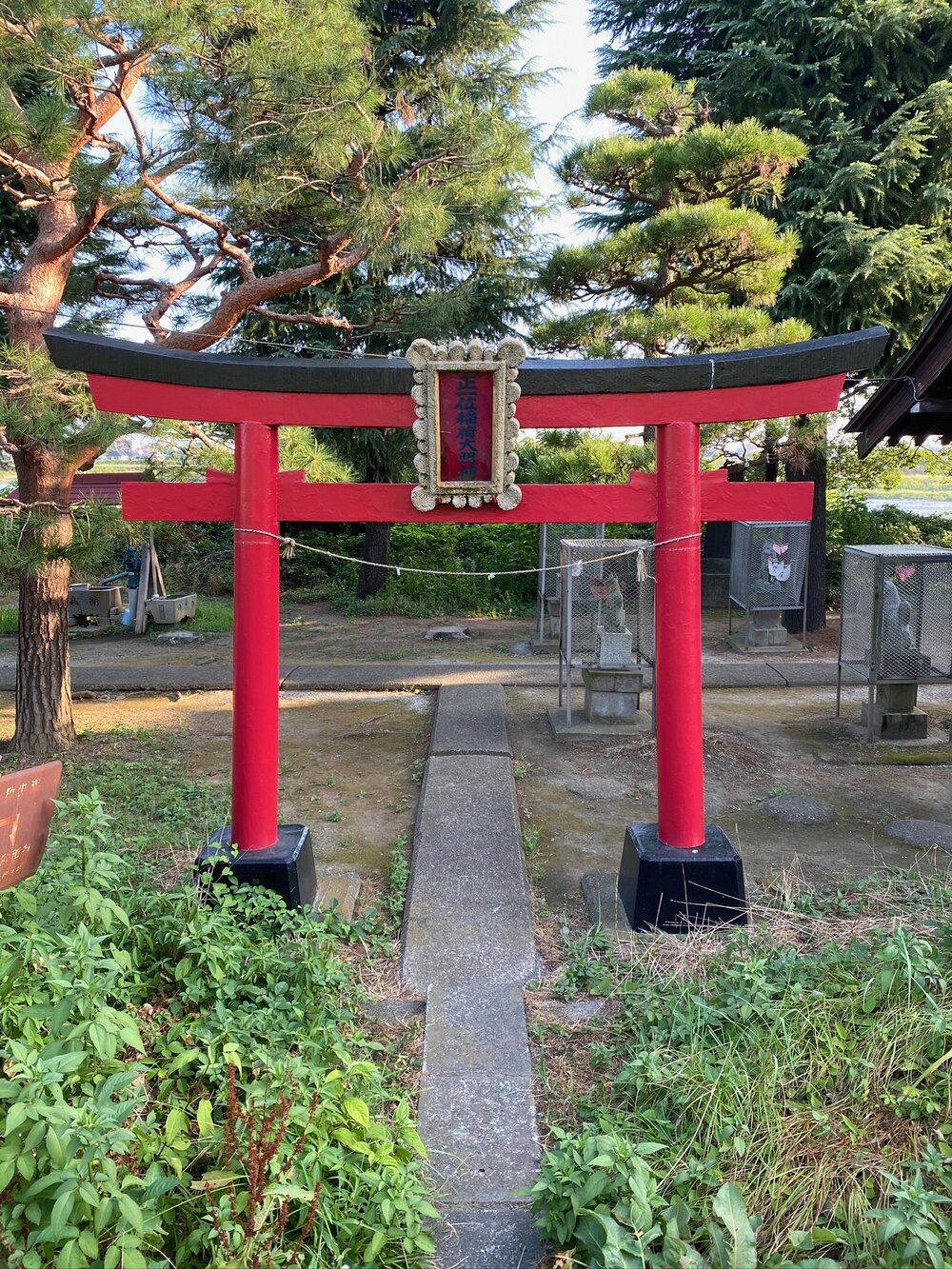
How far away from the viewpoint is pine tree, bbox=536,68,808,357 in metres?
9.17

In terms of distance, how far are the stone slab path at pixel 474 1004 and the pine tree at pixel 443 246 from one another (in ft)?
19.1

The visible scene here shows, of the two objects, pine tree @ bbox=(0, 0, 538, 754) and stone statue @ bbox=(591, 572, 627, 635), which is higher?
pine tree @ bbox=(0, 0, 538, 754)

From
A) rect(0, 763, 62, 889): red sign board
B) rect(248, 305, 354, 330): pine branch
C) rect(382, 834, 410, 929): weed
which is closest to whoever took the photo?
rect(0, 763, 62, 889): red sign board

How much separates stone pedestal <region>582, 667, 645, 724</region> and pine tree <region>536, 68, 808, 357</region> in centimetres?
337

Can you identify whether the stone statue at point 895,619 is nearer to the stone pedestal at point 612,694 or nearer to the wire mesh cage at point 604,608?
the wire mesh cage at point 604,608

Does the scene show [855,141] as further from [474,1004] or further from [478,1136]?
[478,1136]

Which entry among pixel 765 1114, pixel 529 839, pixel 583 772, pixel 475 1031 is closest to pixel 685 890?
pixel 475 1031

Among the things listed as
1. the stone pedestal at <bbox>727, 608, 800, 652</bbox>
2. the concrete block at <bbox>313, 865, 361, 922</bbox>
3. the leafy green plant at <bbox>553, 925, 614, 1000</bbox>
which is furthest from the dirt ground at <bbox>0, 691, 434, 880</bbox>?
the stone pedestal at <bbox>727, 608, 800, 652</bbox>

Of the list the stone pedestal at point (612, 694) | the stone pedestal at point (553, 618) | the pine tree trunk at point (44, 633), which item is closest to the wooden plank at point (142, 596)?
the stone pedestal at point (553, 618)

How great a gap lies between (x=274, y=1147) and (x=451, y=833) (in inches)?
136

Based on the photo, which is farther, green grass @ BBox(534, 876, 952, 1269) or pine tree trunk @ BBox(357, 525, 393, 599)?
pine tree trunk @ BBox(357, 525, 393, 599)

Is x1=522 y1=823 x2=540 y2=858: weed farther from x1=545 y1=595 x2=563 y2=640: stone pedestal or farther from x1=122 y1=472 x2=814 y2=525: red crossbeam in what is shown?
x1=545 y1=595 x2=563 y2=640: stone pedestal

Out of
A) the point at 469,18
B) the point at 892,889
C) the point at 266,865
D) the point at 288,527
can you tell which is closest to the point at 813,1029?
the point at 892,889

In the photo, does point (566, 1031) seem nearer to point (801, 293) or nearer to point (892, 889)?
point (892, 889)
